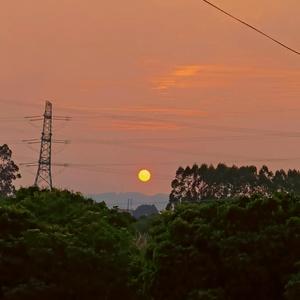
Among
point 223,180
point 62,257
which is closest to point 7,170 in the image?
point 223,180

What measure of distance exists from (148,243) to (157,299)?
1.58m

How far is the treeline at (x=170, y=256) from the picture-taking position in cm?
1513

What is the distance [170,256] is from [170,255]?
0.9 inches

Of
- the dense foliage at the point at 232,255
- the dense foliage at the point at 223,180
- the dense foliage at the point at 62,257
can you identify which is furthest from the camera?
the dense foliage at the point at 223,180

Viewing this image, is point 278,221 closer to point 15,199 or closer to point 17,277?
point 17,277

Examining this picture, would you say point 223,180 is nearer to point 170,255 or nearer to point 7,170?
point 7,170

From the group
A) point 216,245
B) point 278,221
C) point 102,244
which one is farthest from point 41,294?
point 278,221

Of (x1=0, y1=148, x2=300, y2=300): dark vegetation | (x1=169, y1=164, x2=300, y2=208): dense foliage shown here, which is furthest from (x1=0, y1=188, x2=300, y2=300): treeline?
(x1=169, y1=164, x2=300, y2=208): dense foliage

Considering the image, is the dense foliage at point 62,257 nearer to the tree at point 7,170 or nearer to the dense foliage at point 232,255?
the dense foliage at point 232,255

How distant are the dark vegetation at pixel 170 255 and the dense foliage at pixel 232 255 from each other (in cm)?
2

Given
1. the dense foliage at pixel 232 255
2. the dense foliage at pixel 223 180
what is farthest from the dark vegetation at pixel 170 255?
the dense foliage at pixel 223 180

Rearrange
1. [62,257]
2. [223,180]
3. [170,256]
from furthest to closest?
1. [223,180]
2. [62,257]
3. [170,256]

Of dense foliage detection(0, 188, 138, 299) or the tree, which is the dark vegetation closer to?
dense foliage detection(0, 188, 138, 299)

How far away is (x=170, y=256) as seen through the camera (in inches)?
614
